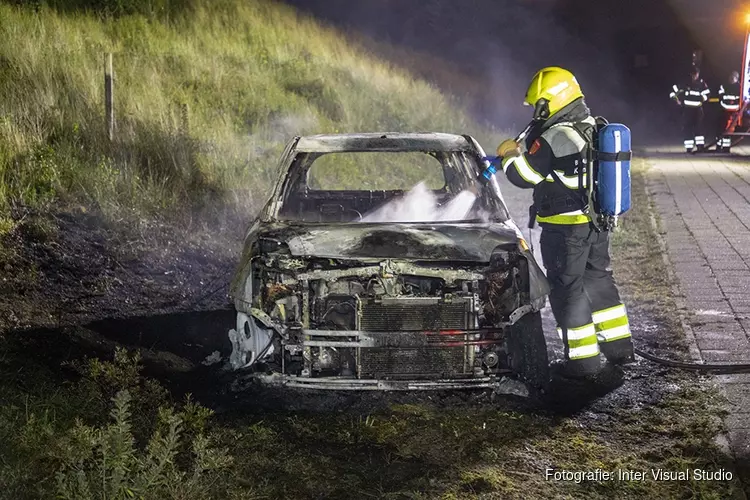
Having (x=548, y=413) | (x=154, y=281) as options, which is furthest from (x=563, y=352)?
(x=154, y=281)

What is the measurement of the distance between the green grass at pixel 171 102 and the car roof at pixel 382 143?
3.15 metres

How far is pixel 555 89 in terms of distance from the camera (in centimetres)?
495

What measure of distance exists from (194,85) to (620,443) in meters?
9.38

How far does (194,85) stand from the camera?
1175 centimetres

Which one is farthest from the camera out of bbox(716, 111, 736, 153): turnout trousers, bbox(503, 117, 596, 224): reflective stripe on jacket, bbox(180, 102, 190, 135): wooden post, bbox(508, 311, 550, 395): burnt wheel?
bbox(716, 111, 736, 153): turnout trousers

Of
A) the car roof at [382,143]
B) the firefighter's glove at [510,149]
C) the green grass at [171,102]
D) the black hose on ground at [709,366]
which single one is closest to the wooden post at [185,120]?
the green grass at [171,102]

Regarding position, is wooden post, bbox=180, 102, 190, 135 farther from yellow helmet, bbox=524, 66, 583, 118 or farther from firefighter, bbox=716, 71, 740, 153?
firefighter, bbox=716, 71, 740, 153

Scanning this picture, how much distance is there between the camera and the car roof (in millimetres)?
5266

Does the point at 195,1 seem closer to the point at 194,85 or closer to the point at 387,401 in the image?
the point at 194,85

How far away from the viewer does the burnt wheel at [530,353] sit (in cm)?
432

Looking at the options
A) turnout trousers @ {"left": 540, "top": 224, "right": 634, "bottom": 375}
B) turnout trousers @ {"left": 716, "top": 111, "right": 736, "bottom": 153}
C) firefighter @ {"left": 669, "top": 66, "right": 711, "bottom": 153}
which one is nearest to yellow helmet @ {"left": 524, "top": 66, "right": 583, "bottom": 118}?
turnout trousers @ {"left": 540, "top": 224, "right": 634, "bottom": 375}

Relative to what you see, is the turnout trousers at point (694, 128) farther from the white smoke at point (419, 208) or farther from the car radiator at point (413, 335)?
the car radiator at point (413, 335)

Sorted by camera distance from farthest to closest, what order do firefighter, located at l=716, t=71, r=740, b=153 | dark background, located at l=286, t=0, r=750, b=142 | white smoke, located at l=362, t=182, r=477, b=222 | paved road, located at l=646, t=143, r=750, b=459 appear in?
1. dark background, located at l=286, t=0, r=750, b=142
2. firefighter, located at l=716, t=71, r=740, b=153
3. white smoke, located at l=362, t=182, r=477, b=222
4. paved road, located at l=646, t=143, r=750, b=459

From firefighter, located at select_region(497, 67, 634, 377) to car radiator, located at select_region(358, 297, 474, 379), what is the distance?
1.07 meters
